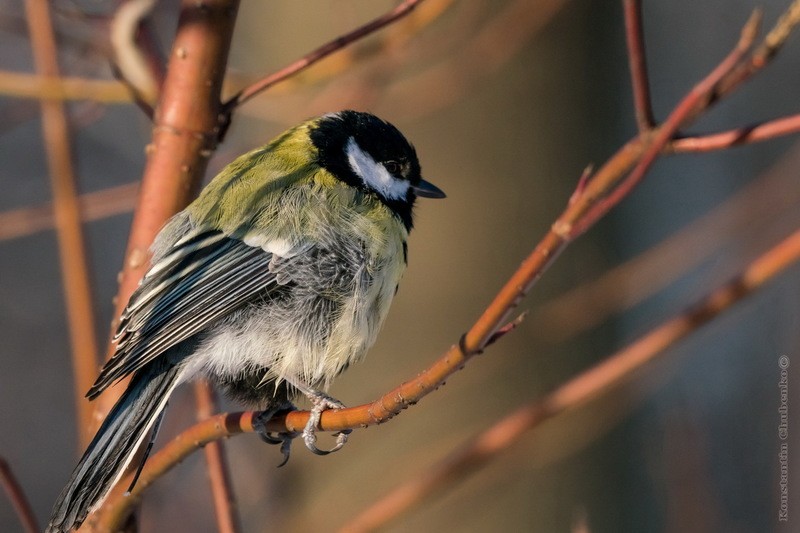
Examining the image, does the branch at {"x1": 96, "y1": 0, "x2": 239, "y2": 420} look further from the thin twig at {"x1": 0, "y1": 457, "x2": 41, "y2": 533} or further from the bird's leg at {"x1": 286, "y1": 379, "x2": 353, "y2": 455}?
the bird's leg at {"x1": 286, "y1": 379, "x2": 353, "y2": 455}

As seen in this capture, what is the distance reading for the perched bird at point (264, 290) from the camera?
1.80 meters

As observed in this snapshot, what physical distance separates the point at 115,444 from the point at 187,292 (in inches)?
15.7

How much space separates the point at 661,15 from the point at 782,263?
215 inches

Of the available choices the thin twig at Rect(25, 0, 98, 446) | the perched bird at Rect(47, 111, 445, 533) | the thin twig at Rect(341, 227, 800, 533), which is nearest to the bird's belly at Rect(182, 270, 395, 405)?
the perched bird at Rect(47, 111, 445, 533)

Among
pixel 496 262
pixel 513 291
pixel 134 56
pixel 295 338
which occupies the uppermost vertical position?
pixel 496 262

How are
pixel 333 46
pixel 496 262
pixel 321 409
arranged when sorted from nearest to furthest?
1. pixel 333 46
2. pixel 321 409
3. pixel 496 262

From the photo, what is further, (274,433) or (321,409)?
(274,433)

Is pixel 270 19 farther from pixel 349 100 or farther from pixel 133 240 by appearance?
pixel 133 240

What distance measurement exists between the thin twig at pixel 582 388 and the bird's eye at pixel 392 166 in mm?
922

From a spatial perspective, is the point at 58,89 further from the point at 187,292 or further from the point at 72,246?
the point at 187,292

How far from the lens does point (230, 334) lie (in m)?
1.92

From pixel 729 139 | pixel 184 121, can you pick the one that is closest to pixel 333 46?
pixel 184 121

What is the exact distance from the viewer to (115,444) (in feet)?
5.19

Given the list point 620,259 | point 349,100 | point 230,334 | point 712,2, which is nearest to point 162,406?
point 230,334
